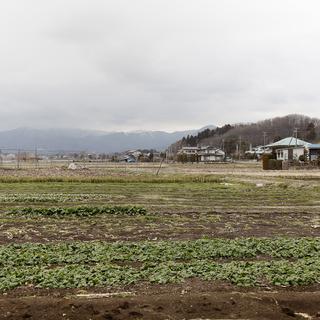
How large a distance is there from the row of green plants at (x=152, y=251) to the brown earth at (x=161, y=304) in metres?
1.76

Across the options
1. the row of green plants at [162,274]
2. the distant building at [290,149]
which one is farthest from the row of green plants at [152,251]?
the distant building at [290,149]

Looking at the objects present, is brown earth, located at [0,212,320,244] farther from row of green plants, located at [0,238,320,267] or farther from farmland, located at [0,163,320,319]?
row of green plants, located at [0,238,320,267]

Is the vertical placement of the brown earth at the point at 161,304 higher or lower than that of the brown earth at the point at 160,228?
higher

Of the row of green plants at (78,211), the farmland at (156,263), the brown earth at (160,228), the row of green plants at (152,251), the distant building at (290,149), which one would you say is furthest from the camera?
the distant building at (290,149)

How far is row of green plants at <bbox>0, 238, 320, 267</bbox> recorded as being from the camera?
27.7 feet

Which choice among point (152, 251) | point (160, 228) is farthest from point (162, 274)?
point (160, 228)

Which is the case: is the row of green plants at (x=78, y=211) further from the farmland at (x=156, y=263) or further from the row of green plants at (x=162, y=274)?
the row of green plants at (x=162, y=274)

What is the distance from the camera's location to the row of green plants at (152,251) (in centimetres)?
845

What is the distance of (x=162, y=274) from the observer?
24.2ft

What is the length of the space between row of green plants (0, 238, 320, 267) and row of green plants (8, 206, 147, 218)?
17.7 feet

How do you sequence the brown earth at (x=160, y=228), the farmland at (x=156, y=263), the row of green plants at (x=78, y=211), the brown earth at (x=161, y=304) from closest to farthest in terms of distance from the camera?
the brown earth at (x=161, y=304) → the farmland at (x=156, y=263) → the brown earth at (x=160, y=228) → the row of green plants at (x=78, y=211)

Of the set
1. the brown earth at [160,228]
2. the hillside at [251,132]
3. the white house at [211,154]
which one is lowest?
the brown earth at [160,228]

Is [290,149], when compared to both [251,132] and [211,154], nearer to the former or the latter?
[211,154]

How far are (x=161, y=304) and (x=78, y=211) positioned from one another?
10.1 meters
